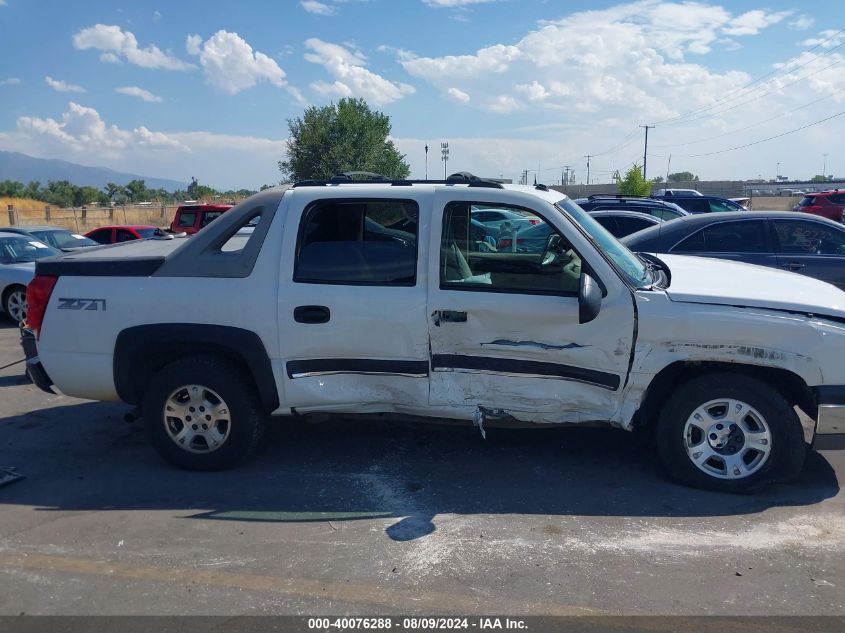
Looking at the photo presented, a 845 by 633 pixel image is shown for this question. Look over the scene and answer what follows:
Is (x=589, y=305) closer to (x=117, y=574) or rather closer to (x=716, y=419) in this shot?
(x=716, y=419)

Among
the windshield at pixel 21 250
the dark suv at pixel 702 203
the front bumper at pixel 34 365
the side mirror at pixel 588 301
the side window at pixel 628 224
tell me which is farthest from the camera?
the dark suv at pixel 702 203

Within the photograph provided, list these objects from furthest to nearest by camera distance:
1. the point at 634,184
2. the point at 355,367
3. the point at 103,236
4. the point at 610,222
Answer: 1. the point at 634,184
2. the point at 103,236
3. the point at 610,222
4. the point at 355,367

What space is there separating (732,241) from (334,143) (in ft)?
106

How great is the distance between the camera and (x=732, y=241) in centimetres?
886

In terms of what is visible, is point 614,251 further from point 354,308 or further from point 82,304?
point 82,304

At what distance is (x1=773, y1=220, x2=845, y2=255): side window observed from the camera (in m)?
8.85

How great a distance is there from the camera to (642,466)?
5387 millimetres

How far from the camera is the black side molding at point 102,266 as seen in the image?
5.30 meters

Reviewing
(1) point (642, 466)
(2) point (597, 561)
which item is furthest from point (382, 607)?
(1) point (642, 466)

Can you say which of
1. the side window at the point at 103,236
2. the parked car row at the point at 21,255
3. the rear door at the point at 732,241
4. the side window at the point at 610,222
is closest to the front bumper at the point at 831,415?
the rear door at the point at 732,241

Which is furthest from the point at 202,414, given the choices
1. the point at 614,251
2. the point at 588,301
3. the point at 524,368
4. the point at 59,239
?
the point at 59,239

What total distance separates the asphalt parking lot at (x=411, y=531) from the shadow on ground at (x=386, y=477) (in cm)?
2

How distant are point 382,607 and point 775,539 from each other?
2246mm

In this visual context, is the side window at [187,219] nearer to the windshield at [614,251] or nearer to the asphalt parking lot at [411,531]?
the asphalt parking lot at [411,531]
